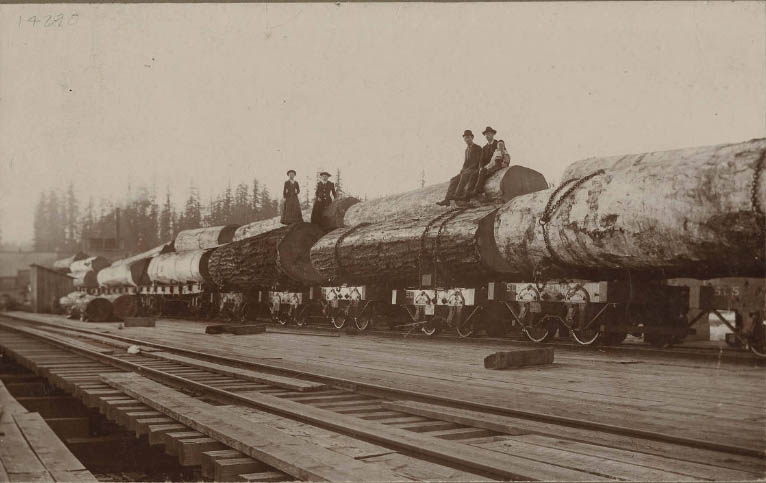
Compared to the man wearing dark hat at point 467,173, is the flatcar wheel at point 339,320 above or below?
below

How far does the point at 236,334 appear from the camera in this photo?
43.1ft

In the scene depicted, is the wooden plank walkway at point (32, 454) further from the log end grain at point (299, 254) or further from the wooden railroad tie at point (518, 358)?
the log end grain at point (299, 254)

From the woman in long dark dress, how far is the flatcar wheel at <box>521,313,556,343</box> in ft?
25.6

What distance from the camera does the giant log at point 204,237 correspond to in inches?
861

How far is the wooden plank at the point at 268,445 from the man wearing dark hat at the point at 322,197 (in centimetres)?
1178

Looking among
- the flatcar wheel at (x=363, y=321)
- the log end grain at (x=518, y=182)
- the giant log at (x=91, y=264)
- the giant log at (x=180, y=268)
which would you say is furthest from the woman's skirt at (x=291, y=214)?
the giant log at (x=91, y=264)

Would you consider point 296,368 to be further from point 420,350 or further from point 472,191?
point 472,191

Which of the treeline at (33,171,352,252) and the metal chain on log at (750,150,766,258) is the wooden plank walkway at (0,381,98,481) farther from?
the metal chain on log at (750,150,766,258)

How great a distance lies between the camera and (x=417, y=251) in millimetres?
12195

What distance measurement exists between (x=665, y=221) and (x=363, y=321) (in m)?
7.76

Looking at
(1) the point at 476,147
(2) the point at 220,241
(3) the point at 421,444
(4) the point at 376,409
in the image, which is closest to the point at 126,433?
(4) the point at 376,409

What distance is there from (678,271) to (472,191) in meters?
4.65

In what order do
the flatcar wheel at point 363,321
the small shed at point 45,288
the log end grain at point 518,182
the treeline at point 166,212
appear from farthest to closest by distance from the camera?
the small shed at point 45,288 → the flatcar wheel at point 363,321 → the treeline at point 166,212 → the log end grain at point 518,182

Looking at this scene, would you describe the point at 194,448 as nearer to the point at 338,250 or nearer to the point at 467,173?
the point at 467,173
